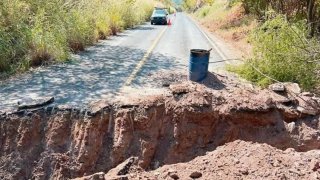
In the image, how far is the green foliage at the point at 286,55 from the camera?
30.3ft

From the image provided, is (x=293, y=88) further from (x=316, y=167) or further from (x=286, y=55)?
(x=316, y=167)

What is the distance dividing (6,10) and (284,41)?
7391mm

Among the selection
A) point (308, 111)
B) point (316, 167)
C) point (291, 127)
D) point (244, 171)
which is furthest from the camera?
point (308, 111)

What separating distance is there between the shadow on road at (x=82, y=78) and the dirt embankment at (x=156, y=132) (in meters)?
0.82

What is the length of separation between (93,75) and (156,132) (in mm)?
3533

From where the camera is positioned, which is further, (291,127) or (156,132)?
(291,127)

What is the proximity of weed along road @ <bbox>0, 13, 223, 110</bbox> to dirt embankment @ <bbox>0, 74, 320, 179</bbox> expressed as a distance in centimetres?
79

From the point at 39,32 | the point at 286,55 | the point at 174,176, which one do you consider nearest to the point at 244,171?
the point at 174,176

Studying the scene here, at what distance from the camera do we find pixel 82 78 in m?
9.72

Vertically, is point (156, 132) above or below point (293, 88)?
below

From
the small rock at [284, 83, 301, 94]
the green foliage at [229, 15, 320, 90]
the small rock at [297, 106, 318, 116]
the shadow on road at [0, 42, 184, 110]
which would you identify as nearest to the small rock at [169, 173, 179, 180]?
the shadow on road at [0, 42, 184, 110]

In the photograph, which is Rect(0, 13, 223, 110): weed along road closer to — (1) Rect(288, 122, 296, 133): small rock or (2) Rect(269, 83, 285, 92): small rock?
(2) Rect(269, 83, 285, 92): small rock

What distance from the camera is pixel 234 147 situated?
643 centimetres

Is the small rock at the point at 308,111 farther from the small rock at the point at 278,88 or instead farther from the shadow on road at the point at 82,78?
the shadow on road at the point at 82,78
